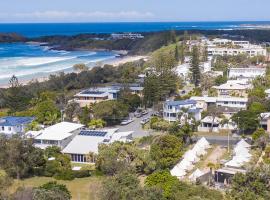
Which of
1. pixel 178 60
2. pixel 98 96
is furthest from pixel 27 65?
pixel 98 96

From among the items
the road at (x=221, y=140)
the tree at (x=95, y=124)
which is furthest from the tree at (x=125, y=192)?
the tree at (x=95, y=124)

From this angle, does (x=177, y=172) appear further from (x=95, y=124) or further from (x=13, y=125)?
(x=13, y=125)

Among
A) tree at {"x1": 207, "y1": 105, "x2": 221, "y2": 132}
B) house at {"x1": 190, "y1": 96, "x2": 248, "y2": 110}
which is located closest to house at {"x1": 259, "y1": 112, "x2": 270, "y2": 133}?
tree at {"x1": 207, "y1": 105, "x2": 221, "y2": 132}

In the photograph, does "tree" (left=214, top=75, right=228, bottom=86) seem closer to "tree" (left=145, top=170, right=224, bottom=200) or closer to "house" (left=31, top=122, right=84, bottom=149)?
"house" (left=31, top=122, right=84, bottom=149)

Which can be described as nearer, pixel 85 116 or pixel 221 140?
pixel 221 140

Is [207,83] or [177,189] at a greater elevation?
[177,189]

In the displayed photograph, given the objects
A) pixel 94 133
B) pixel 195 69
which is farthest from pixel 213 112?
pixel 195 69
